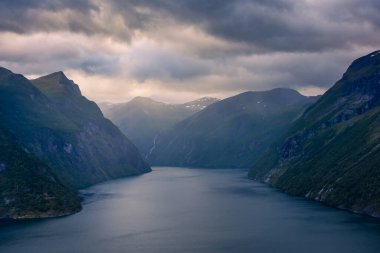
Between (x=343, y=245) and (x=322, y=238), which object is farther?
(x=322, y=238)

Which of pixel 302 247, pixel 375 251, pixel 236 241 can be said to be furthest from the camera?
pixel 236 241

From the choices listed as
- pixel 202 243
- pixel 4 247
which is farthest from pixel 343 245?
pixel 4 247

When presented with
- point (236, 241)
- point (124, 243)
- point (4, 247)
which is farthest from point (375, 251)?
point (4, 247)

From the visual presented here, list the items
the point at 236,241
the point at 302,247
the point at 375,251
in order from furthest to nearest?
Result: the point at 236,241
the point at 302,247
the point at 375,251

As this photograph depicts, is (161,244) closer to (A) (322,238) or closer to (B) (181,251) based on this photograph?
(B) (181,251)

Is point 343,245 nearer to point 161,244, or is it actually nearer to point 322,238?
point 322,238

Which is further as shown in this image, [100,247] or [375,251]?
[100,247]

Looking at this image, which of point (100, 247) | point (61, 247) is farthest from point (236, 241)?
point (61, 247)

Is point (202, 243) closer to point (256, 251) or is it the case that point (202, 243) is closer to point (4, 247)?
point (256, 251)
